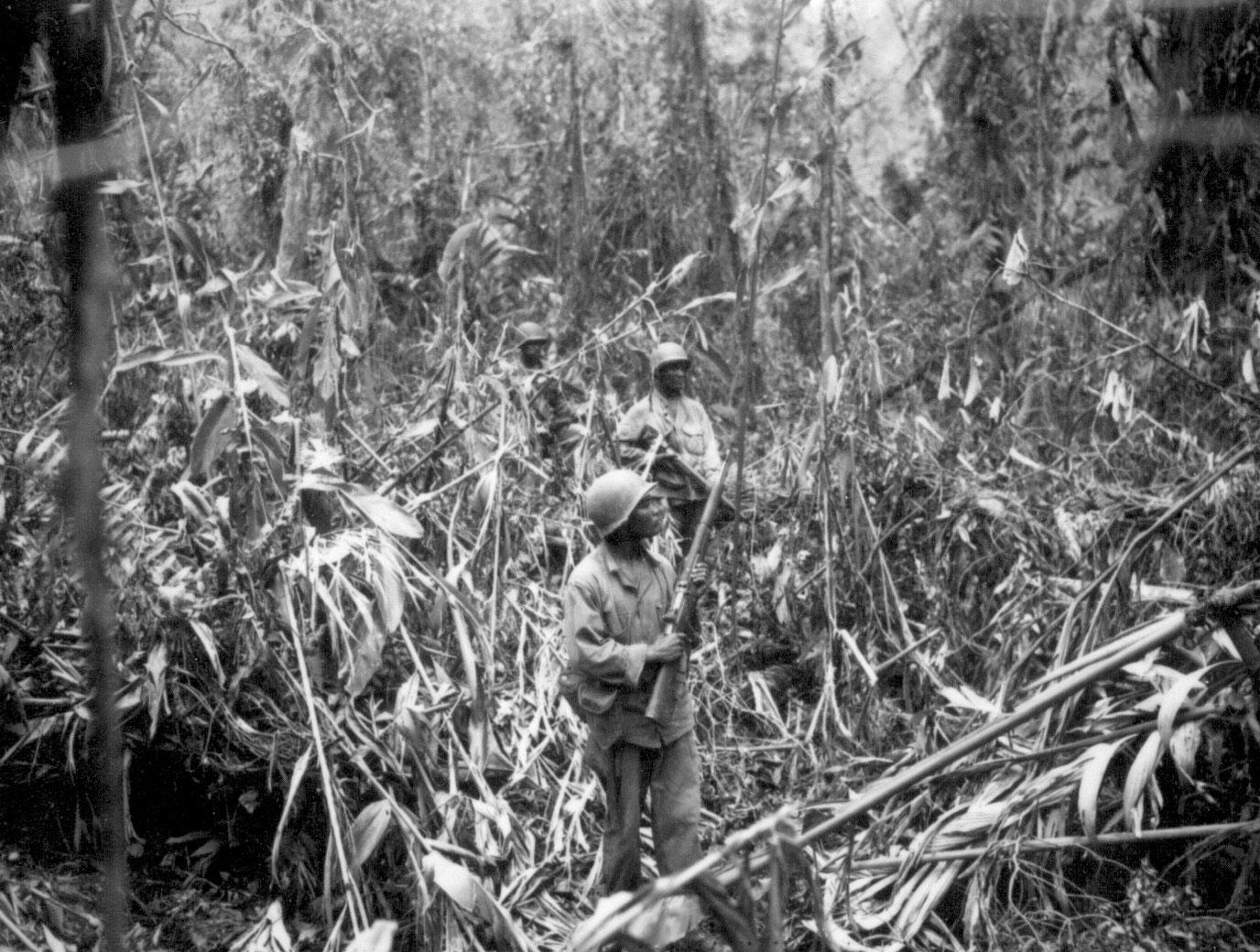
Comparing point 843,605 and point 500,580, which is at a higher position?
point 500,580

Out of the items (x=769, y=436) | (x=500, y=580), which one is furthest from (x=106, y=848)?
(x=769, y=436)

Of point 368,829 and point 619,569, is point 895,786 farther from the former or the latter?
point 368,829

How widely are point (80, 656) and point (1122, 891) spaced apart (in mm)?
4320

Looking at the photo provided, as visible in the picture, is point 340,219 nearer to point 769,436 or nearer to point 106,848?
point 769,436

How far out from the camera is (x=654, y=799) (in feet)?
14.3

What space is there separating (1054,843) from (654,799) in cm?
143

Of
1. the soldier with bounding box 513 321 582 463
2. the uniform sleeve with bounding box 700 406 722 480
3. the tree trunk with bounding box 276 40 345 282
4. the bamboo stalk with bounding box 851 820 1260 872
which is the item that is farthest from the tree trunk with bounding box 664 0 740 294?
the bamboo stalk with bounding box 851 820 1260 872

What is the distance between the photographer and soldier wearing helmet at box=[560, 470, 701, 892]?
13.4ft

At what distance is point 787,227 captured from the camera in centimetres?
1192

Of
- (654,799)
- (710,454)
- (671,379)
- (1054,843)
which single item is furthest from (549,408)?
(1054,843)

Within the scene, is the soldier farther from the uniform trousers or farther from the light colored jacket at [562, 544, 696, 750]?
the uniform trousers

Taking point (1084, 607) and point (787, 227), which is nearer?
point (1084, 607)

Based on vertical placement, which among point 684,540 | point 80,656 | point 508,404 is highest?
point 508,404

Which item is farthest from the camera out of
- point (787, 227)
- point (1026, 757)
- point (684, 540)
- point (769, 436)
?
point (787, 227)
